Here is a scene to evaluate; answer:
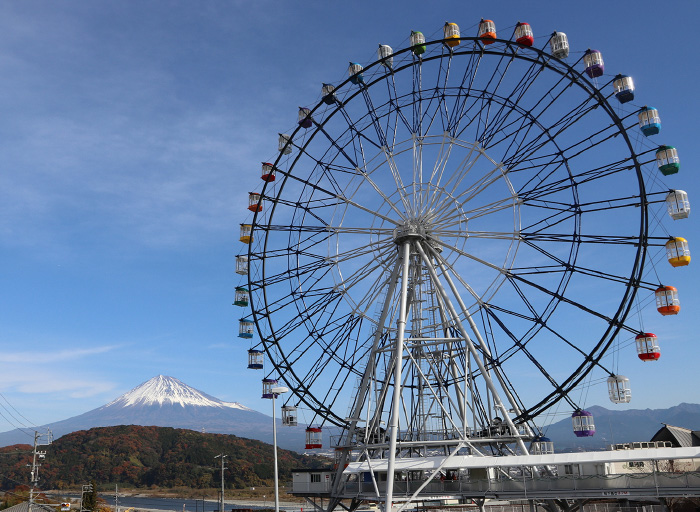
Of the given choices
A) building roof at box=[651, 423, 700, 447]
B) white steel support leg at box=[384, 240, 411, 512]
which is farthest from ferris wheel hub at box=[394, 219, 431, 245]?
building roof at box=[651, 423, 700, 447]

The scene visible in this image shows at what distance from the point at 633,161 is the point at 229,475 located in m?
127

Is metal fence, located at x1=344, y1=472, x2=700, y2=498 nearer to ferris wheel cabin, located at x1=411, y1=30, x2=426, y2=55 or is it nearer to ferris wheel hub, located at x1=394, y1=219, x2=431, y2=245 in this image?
ferris wheel hub, located at x1=394, y1=219, x2=431, y2=245

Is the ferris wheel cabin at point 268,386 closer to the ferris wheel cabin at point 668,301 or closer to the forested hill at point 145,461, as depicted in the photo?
the ferris wheel cabin at point 668,301

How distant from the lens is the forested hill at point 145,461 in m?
141

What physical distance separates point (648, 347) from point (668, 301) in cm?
265

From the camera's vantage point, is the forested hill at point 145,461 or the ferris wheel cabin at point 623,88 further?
the forested hill at point 145,461

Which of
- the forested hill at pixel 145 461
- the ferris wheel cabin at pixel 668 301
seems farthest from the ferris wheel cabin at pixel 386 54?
the forested hill at pixel 145 461

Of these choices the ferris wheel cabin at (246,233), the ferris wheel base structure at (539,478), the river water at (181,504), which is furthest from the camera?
the river water at (181,504)

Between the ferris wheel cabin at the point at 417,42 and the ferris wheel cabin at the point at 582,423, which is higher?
the ferris wheel cabin at the point at 417,42

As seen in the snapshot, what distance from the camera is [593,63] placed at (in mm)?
35562

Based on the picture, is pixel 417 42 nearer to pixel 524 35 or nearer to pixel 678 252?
pixel 524 35

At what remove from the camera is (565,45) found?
35.8 meters

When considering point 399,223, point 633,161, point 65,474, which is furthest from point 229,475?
point 633,161

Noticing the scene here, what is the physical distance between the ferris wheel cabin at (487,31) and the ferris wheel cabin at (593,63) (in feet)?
18.0
